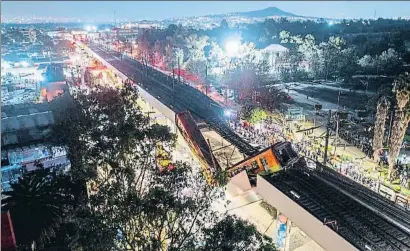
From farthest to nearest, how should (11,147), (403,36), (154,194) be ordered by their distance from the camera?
(403,36) < (11,147) < (154,194)

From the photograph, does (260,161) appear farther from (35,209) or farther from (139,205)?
(35,209)

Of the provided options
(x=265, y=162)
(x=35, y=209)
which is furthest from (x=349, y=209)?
(x=35, y=209)

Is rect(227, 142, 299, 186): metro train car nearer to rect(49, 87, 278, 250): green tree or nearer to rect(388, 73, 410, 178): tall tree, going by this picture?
rect(49, 87, 278, 250): green tree

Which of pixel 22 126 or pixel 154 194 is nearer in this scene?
pixel 154 194

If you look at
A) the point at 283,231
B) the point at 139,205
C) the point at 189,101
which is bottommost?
the point at 283,231

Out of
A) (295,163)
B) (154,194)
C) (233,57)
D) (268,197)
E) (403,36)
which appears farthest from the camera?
(403,36)

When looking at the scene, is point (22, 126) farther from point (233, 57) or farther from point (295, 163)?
point (233, 57)

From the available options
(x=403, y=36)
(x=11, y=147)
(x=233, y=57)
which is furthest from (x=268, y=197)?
(x=403, y=36)

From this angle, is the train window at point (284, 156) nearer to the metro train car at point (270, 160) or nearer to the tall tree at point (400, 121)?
the metro train car at point (270, 160)
